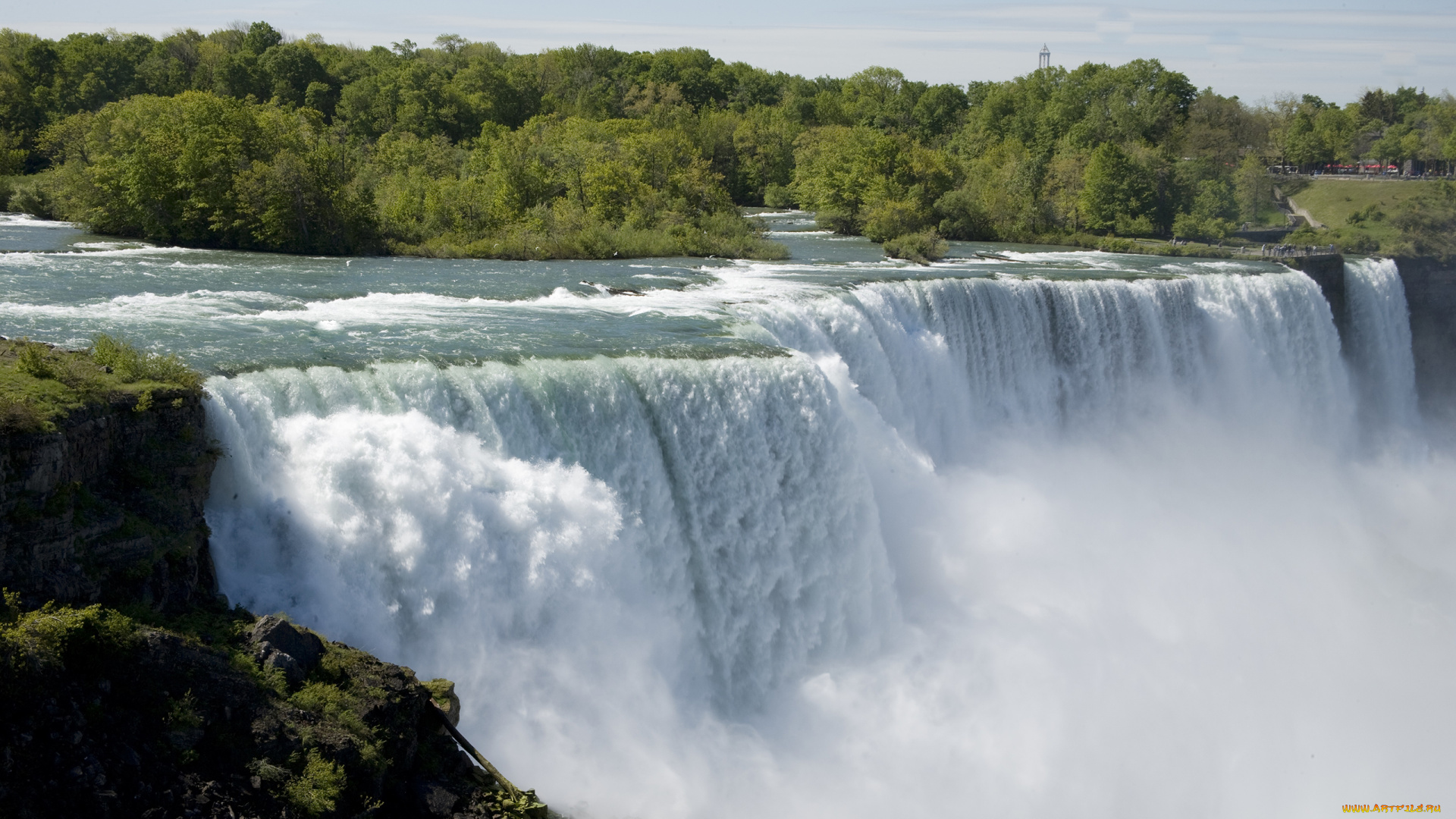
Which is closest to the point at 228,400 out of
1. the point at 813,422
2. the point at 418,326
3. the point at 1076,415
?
the point at 418,326

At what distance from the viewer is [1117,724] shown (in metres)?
13.8

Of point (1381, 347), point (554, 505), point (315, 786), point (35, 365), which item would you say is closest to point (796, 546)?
point (554, 505)

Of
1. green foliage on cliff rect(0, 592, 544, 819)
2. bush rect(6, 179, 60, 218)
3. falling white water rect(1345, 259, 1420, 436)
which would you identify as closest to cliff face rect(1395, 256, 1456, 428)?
falling white water rect(1345, 259, 1420, 436)

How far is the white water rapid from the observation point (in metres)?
11.2

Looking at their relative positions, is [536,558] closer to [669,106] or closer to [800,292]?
[800,292]

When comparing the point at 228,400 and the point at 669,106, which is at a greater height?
the point at 669,106

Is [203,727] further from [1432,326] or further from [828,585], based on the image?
[1432,326]

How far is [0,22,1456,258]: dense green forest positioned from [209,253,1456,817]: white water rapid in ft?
38.0

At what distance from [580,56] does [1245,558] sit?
59.1m

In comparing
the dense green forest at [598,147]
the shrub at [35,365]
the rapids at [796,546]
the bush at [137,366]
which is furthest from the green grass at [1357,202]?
the shrub at [35,365]

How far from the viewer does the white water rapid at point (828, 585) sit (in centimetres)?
1123

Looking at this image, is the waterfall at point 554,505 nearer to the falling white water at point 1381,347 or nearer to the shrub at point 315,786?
the shrub at point 315,786

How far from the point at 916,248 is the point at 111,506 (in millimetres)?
24664

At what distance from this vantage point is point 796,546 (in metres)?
14.2
